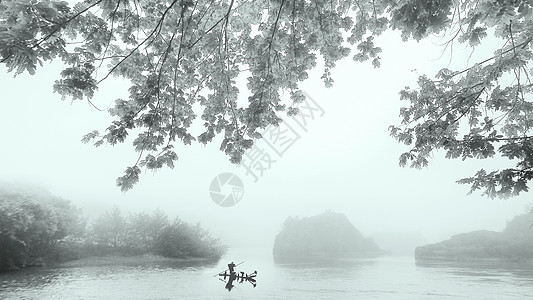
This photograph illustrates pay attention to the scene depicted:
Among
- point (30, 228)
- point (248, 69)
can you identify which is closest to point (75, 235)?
point (30, 228)

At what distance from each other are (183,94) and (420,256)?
118519mm

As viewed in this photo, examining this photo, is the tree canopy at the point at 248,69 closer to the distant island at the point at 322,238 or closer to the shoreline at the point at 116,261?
the shoreline at the point at 116,261

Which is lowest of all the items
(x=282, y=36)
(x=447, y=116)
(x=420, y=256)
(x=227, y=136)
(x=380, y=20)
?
(x=420, y=256)

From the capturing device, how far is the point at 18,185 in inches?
1635

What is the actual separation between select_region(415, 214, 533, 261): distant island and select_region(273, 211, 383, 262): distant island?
171 feet

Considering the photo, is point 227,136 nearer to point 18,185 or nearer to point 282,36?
point 282,36

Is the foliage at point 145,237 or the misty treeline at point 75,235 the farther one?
the foliage at point 145,237

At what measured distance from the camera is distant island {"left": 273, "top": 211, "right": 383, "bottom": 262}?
160 m

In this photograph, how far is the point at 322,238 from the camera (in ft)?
547

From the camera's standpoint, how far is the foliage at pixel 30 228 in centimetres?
3347

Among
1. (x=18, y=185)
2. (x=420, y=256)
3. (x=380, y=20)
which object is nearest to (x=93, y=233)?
(x=18, y=185)

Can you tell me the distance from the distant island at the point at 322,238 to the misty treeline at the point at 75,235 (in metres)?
92.3

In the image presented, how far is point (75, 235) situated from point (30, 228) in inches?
528

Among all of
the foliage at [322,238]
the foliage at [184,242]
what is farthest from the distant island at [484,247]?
the foliage at [184,242]
